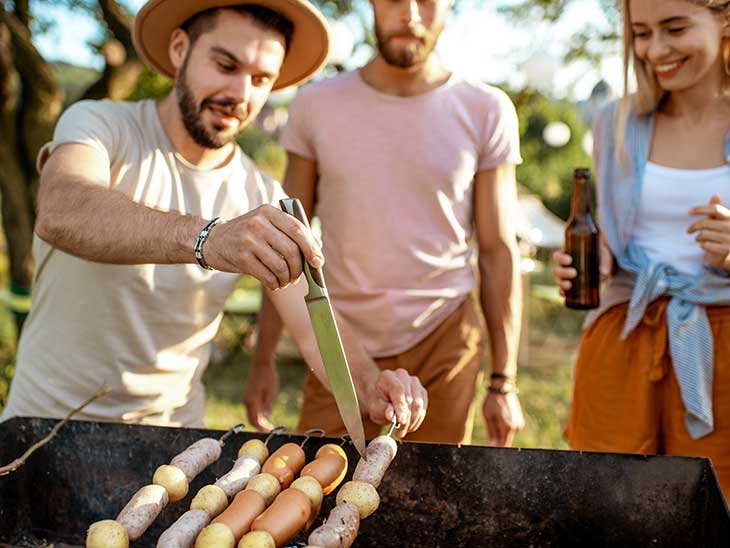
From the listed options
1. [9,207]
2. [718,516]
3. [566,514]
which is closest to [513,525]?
[566,514]

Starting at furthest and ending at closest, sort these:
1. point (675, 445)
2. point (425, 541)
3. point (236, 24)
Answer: point (675, 445) < point (236, 24) < point (425, 541)

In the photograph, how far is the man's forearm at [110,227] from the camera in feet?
6.44

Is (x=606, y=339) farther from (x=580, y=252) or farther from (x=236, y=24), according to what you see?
(x=236, y=24)

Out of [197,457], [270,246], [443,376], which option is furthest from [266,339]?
[270,246]

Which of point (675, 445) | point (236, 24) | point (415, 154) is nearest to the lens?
point (236, 24)

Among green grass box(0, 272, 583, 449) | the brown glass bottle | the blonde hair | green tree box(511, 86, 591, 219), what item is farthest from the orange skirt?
green tree box(511, 86, 591, 219)

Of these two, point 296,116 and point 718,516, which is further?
point 296,116

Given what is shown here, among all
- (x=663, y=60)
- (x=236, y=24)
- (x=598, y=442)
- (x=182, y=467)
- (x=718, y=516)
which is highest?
(x=236, y=24)

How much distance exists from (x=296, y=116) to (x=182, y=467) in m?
1.72

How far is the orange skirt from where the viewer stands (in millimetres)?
2746

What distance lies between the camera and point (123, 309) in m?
2.56

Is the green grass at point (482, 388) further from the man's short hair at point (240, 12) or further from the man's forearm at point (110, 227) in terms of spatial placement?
the man's forearm at point (110, 227)

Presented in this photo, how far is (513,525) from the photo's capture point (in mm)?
2182

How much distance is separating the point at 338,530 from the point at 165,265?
118cm
